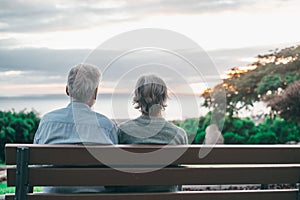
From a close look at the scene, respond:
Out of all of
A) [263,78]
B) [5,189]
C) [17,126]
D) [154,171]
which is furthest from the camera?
[263,78]

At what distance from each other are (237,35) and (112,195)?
658 centimetres

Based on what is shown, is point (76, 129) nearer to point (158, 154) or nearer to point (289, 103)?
point (158, 154)

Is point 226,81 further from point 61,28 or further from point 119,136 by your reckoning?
point 119,136

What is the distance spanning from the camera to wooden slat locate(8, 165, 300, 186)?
2289 millimetres

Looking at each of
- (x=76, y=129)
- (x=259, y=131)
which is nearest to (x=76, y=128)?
(x=76, y=129)

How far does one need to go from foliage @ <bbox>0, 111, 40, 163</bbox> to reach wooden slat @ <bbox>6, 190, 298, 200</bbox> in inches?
239

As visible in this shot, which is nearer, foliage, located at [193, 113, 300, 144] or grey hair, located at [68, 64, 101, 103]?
grey hair, located at [68, 64, 101, 103]

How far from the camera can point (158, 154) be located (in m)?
2.40

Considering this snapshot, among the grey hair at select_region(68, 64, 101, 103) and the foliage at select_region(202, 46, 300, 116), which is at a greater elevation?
the foliage at select_region(202, 46, 300, 116)

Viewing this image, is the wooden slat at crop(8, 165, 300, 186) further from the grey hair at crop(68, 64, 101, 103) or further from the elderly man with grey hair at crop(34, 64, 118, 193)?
the grey hair at crop(68, 64, 101, 103)

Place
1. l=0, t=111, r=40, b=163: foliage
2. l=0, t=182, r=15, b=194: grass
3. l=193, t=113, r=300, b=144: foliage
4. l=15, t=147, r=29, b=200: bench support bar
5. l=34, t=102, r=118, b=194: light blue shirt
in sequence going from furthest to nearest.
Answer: l=193, t=113, r=300, b=144: foliage, l=0, t=111, r=40, b=163: foliage, l=0, t=182, r=15, b=194: grass, l=34, t=102, r=118, b=194: light blue shirt, l=15, t=147, r=29, b=200: bench support bar

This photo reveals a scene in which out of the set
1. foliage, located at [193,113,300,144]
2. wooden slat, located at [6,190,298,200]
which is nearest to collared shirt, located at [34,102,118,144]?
wooden slat, located at [6,190,298,200]

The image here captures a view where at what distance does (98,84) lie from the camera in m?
2.59

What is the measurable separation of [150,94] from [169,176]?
352mm
